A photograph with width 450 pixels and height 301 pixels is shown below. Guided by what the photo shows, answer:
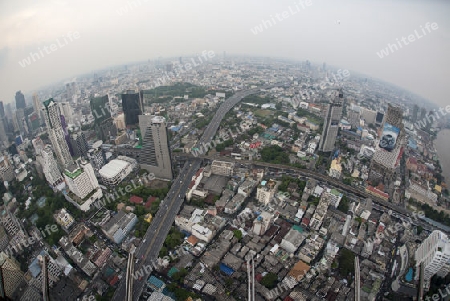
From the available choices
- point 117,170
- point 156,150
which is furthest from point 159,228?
point 117,170

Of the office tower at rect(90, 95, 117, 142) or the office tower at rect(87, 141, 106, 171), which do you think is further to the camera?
the office tower at rect(90, 95, 117, 142)

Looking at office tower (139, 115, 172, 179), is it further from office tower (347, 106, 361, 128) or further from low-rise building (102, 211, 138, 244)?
office tower (347, 106, 361, 128)

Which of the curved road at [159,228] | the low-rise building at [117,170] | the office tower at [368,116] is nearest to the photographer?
the curved road at [159,228]

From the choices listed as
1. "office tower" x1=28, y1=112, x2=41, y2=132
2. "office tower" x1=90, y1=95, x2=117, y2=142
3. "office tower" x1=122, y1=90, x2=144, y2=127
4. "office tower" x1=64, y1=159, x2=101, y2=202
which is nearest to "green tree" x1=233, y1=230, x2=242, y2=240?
"office tower" x1=64, y1=159, x2=101, y2=202

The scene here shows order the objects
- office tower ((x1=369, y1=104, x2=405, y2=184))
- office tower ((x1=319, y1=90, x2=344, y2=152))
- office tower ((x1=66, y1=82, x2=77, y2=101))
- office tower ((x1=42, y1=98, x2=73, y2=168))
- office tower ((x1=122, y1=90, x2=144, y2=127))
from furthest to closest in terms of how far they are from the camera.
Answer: office tower ((x1=66, y1=82, x2=77, y2=101))
office tower ((x1=122, y1=90, x2=144, y2=127))
office tower ((x1=319, y1=90, x2=344, y2=152))
office tower ((x1=369, y1=104, x2=405, y2=184))
office tower ((x1=42, y1=98, x2=73, y2=168))

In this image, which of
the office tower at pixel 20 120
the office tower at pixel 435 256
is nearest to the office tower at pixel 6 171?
the office tower at pixel 20 120

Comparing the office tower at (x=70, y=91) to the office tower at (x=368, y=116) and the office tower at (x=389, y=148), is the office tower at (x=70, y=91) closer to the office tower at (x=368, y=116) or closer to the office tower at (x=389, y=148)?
the office tower at (x=389, y=148)
